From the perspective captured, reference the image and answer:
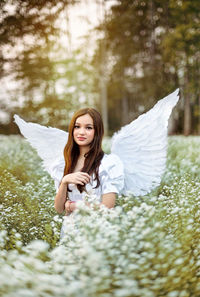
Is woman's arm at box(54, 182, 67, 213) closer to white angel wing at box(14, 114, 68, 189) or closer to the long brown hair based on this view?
the long brown hair

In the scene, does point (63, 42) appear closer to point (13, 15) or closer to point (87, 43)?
point (87, 43)

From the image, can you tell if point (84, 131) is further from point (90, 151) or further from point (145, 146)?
point (145, 146)

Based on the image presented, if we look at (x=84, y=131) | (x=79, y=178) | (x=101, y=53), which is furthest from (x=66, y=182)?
(x=101, y=53)

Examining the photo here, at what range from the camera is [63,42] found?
1958 centimetres

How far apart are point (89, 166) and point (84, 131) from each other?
346mm

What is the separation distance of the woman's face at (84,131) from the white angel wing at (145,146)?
0.38m

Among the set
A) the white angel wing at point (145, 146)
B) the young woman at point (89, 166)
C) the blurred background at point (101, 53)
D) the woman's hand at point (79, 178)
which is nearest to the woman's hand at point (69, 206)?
the young woman at point (89, 166)

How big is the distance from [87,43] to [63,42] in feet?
17.1

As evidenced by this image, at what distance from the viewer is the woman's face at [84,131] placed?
3.11 meters

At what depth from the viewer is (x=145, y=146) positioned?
3.47m

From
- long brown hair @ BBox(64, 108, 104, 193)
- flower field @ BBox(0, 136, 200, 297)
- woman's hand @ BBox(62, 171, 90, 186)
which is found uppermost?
long brown hair @ BBox(64, 108, 104, 193)

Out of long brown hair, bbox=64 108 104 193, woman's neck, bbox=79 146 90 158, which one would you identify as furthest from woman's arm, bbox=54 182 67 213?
woman's neck, bbox=79 146 90 158

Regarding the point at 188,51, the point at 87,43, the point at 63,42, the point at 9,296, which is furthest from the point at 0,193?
the point at 87,43

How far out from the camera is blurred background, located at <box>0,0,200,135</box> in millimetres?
9633
